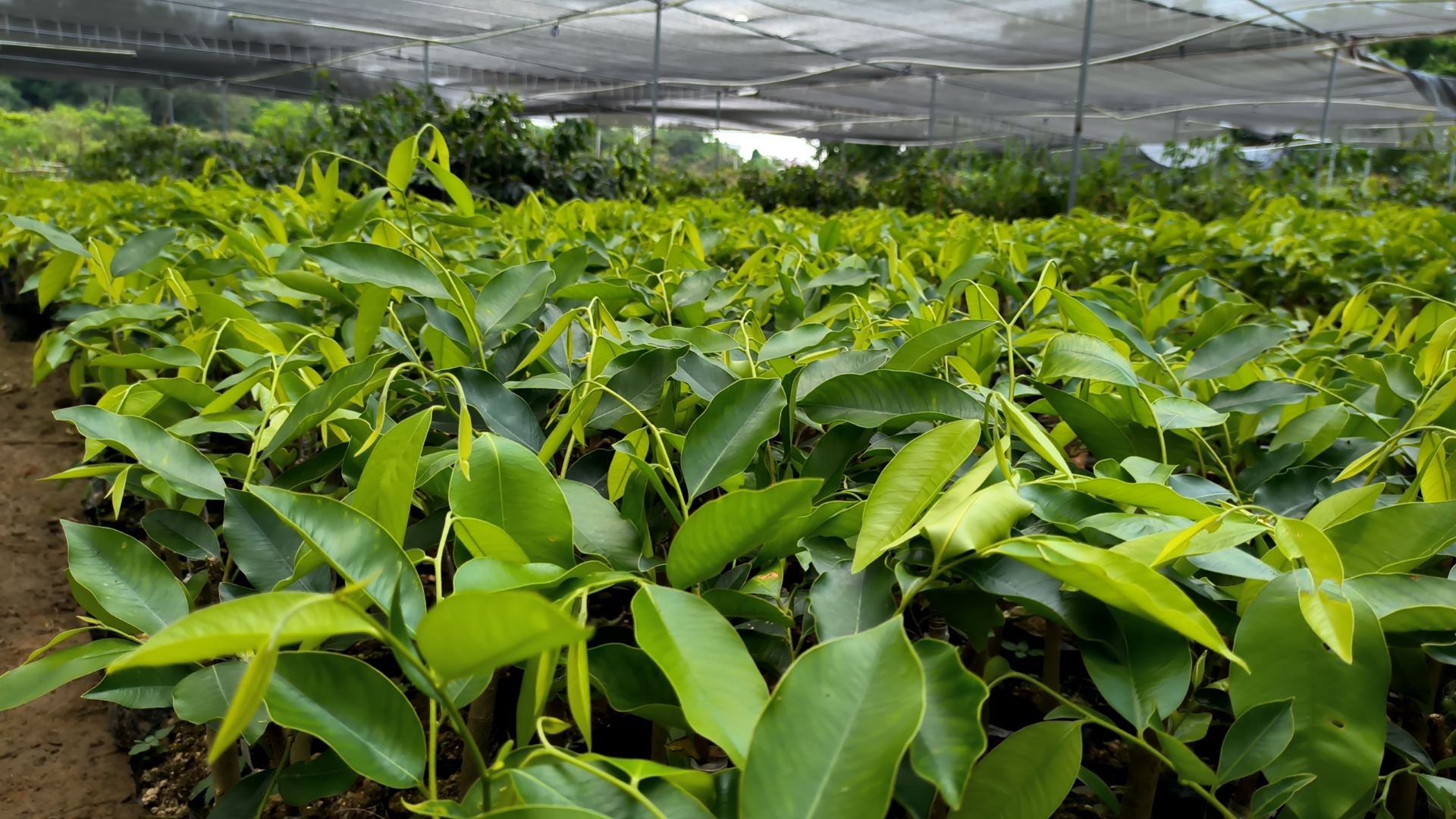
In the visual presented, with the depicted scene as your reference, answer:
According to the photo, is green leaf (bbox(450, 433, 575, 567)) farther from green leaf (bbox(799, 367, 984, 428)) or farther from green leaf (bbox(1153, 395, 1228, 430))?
green leaf (bbox(1153, 395, 1228, 430))

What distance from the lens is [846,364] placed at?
Result: 0.85 metres

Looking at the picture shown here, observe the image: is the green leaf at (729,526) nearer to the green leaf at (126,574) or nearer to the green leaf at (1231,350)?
the green leaf at (126,574)

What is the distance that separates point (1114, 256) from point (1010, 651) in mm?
1576

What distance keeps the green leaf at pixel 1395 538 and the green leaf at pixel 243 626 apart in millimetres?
612

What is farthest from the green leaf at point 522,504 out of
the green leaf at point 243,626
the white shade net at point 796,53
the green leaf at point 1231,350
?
the white shade net at point 796,53

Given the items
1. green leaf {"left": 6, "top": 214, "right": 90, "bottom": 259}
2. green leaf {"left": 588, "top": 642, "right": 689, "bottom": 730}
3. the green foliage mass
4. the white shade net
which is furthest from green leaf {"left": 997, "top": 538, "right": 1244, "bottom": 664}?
the white shade net

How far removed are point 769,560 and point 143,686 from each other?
47 centimetres

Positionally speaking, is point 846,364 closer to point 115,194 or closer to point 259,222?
point 259,222

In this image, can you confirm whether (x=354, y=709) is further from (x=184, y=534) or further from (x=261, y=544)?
(x=184, y=534)

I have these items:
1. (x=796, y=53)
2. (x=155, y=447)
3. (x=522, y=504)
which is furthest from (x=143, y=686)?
(x=796, y=53)

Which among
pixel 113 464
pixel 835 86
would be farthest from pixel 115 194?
pixel 835 86

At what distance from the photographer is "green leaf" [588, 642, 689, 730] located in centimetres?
56

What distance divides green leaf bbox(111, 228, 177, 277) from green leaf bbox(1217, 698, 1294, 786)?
1.45 meters

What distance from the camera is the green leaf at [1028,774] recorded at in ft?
1.75
